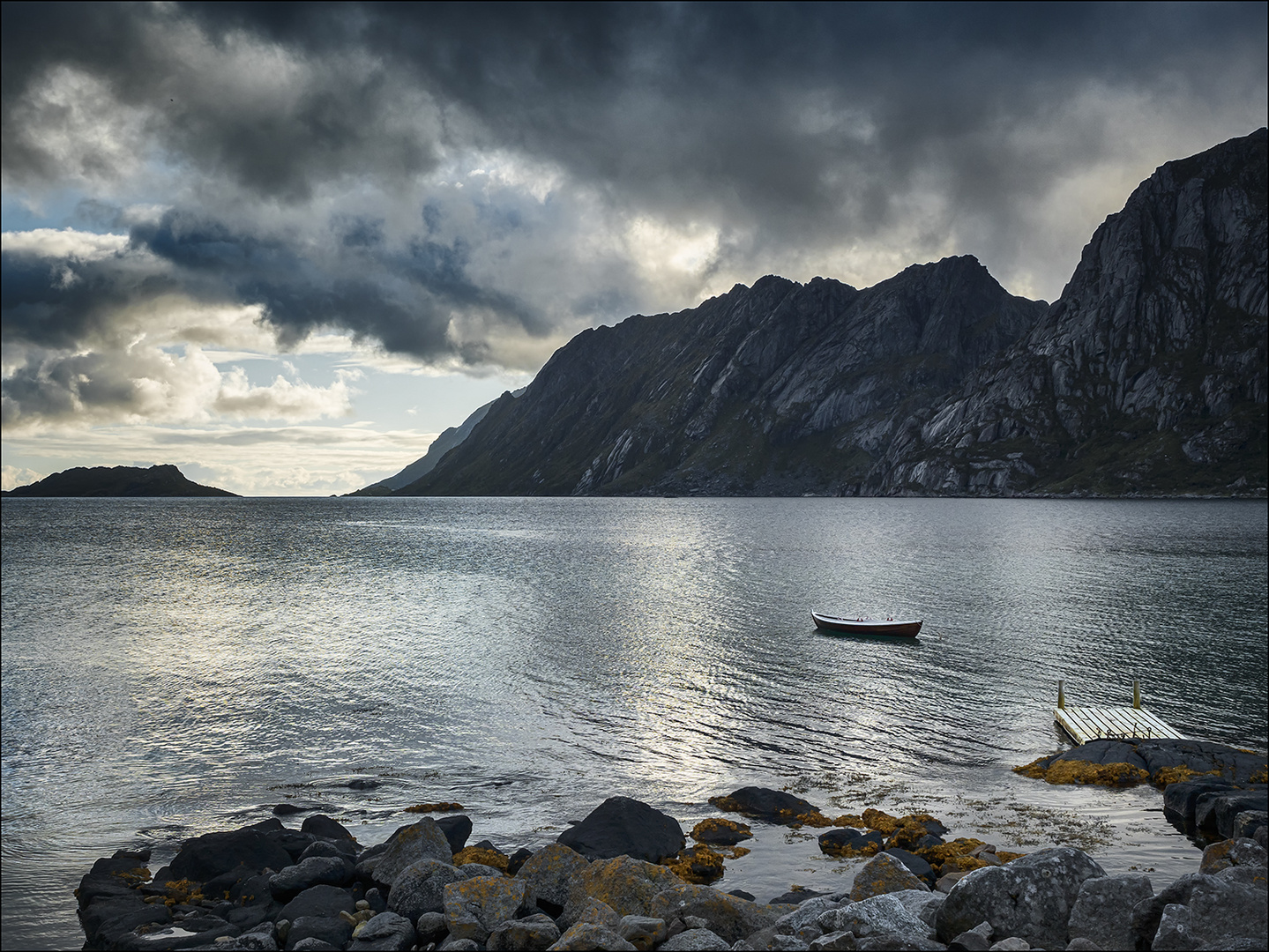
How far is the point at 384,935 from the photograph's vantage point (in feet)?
49.5

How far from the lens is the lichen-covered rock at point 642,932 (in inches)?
532

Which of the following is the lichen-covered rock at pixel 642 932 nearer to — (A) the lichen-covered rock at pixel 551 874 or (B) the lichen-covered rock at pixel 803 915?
(B) the lichen-covered rock at pixel 803 915

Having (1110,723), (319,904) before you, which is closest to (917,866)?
(319,904)

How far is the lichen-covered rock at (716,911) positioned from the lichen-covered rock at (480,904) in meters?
2.84

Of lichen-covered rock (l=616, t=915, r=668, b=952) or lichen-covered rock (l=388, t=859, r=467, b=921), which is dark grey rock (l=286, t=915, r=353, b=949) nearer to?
lichen-covered rock (l=388, t=859, r=467, b=921)

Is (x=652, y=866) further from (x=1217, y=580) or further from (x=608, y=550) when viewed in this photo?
(x=608, y=550)

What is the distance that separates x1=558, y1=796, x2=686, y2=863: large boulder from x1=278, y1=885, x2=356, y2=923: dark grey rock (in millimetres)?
5764

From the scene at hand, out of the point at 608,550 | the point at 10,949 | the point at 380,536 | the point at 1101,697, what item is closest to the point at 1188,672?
the point at 1101,697

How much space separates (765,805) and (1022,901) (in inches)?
478

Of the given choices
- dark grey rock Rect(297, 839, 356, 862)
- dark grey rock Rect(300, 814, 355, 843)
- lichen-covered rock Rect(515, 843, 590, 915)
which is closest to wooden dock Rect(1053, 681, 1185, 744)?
lichen-covered rock Rect(515, 843, 590, 915)

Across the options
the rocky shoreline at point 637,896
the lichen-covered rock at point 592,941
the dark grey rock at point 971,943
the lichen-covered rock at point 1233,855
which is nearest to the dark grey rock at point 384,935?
the rocky shoreline at point 637,896

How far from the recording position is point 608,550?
13225 centimetres

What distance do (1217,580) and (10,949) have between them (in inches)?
4017

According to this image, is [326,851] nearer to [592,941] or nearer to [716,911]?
[592,941]
